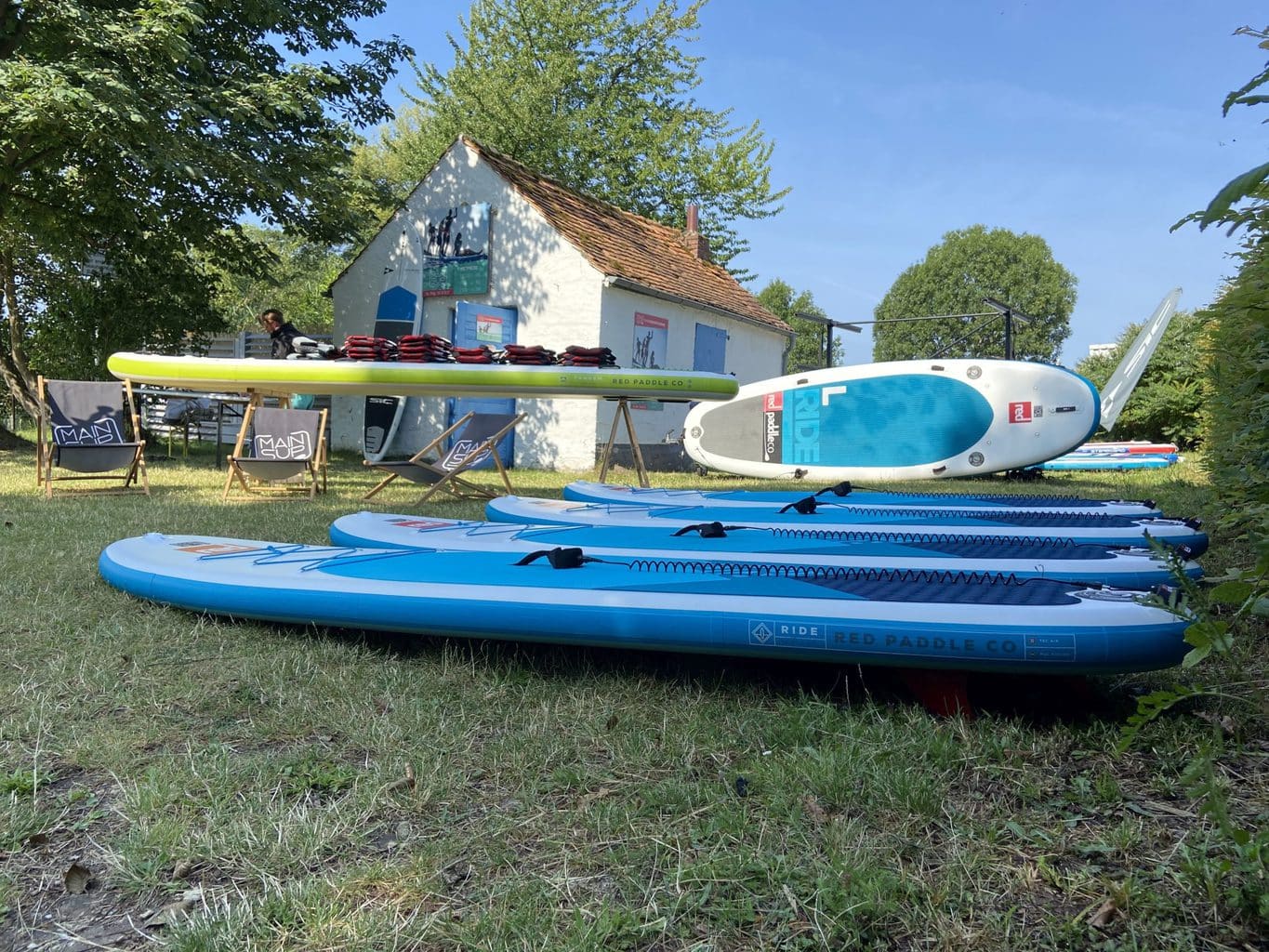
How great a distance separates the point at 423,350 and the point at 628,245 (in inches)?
288

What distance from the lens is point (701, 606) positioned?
2.27 m

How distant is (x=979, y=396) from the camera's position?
30.1 ft

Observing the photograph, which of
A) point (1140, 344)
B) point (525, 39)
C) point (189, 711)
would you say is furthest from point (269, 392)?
point (525, 39)

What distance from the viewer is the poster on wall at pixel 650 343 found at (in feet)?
40.7

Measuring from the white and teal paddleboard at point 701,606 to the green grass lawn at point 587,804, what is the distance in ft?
0.59

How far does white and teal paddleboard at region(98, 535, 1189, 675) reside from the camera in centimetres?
195

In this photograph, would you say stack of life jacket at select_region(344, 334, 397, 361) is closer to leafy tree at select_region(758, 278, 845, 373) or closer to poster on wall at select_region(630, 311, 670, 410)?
poster on wall at select_region(630, 311, 670, 410)

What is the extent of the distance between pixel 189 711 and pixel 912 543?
8.65 feet

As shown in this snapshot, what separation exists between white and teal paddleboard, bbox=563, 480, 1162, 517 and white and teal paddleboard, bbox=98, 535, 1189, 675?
2.32 metres

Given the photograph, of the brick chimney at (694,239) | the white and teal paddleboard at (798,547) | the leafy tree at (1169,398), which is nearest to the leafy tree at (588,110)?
the brick chimney at (694,239)

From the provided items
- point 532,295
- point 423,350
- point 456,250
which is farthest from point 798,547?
point 456,250

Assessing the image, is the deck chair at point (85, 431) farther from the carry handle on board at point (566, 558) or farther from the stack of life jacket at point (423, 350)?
the carry handle on board at point (566, 558)

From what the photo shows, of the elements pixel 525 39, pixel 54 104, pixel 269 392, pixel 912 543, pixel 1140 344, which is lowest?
pixel 912 543

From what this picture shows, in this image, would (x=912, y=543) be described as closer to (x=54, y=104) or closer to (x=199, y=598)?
(x=199, y=598)
